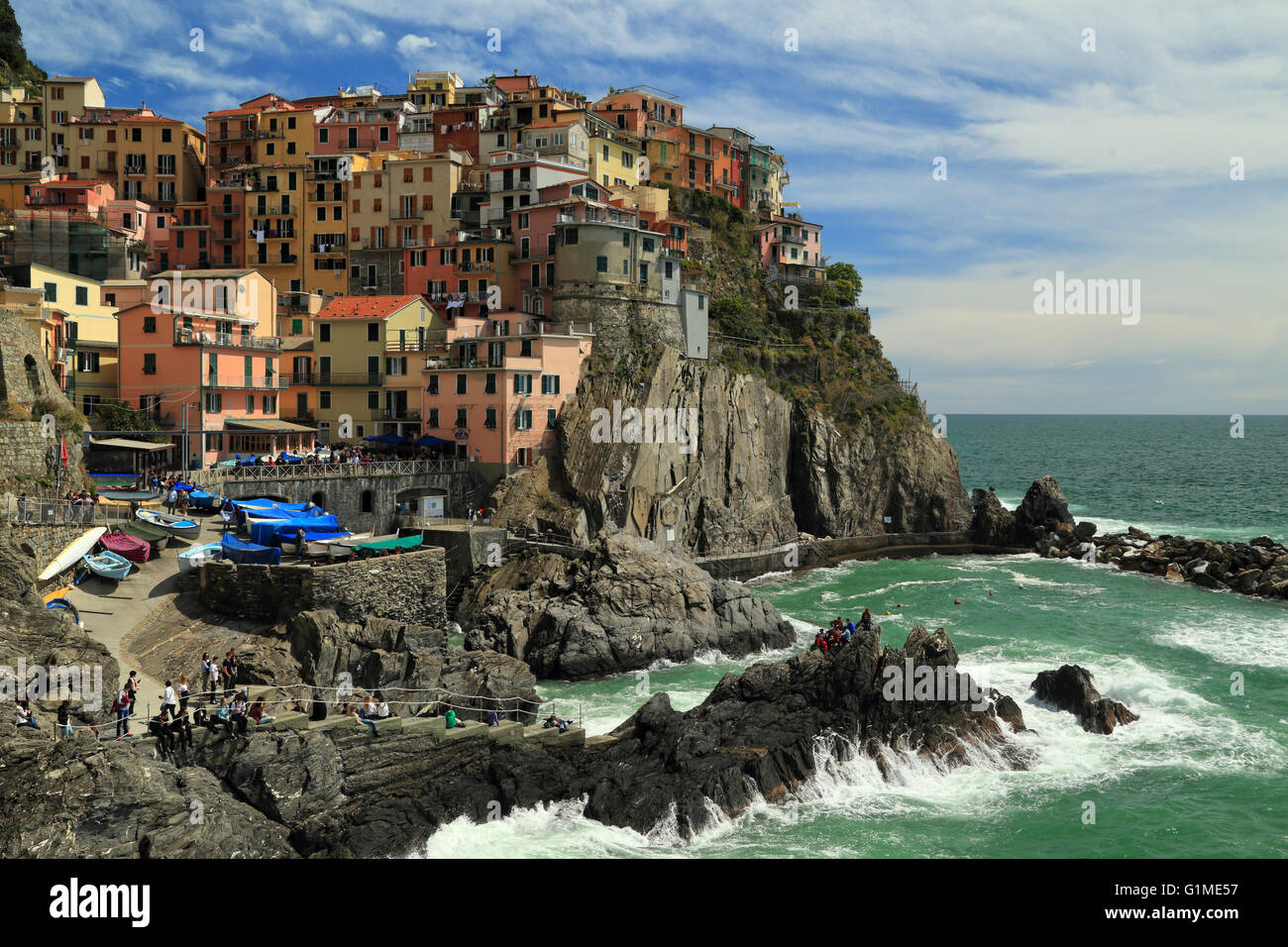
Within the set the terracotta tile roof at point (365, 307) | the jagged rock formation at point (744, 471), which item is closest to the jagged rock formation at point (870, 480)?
the jagged rock formation at point (744, 471)

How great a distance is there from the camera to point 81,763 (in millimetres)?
22781

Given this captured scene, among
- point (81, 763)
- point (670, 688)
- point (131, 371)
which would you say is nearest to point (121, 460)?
point (131, 371)

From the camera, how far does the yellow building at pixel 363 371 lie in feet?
218

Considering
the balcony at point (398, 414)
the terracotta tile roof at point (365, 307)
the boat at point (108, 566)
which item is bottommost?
the boat at point (108, 566)

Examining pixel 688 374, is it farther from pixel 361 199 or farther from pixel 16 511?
pixel 16 511

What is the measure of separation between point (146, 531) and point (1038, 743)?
3495 centimetres

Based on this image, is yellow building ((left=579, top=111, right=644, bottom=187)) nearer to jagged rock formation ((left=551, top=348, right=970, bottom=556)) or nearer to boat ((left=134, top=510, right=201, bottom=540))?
jagged rock formation ((left=551, top=348, right=970, bottom=556))

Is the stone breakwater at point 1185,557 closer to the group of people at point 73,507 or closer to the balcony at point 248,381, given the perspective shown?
the balcony at point 248,381

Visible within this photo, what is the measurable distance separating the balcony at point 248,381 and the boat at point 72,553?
67.4 ft

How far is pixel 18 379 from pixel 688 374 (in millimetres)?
38433

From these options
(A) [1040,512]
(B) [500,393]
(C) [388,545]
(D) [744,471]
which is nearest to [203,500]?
(C) [388,545]

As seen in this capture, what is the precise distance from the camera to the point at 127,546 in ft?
134

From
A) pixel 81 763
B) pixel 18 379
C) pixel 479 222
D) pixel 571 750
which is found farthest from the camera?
pixel 479 222

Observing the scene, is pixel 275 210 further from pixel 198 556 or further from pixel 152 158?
pixel 198 556
